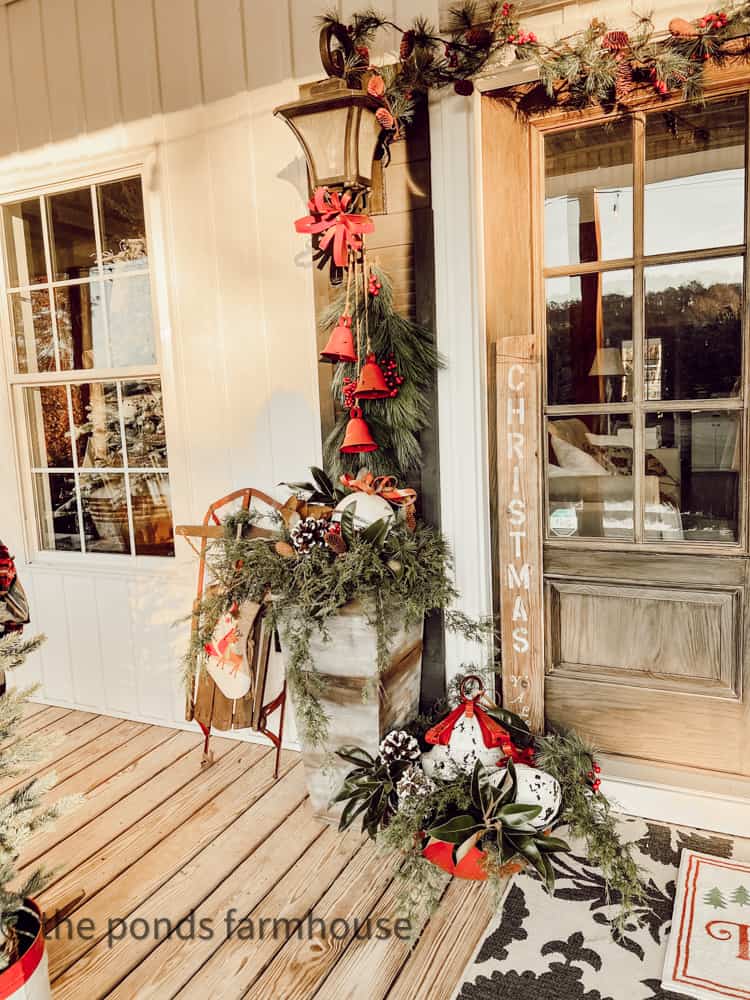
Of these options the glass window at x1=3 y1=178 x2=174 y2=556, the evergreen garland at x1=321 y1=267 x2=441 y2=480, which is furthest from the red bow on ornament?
the glass window at x1=3 y1=178 x2=174 y2=556

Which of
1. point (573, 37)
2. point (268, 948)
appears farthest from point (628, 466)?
point (268, 948)

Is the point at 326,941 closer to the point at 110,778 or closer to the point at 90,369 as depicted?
the point at 110,778

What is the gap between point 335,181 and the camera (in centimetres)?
225

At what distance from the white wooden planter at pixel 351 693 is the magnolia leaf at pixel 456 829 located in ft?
1.28

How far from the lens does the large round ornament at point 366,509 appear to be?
7.63 feet

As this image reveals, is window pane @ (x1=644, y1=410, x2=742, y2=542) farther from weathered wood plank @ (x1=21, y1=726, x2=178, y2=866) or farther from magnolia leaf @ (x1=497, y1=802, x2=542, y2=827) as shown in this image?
weathered wood plank @ (x1=21, y1=726, x2=178, y2=866)

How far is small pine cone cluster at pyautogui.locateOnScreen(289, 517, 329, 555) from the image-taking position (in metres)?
2.30

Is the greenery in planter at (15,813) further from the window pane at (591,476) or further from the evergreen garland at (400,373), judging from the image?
the window pane at (591,476)

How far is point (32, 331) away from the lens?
340 cm

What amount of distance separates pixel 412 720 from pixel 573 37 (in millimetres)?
2242

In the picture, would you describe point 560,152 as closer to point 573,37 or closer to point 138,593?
point 573,37

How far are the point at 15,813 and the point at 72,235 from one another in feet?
8.41

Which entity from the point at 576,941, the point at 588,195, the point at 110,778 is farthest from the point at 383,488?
the point at 110,778

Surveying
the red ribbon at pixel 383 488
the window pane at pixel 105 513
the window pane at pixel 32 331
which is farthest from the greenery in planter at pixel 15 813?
the window pane at pixel 32 331
